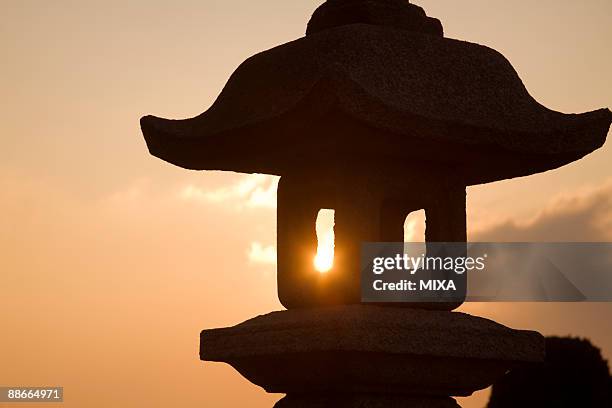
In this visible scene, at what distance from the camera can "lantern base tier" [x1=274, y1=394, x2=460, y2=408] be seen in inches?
317

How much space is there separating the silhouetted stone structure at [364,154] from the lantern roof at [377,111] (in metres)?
0.01

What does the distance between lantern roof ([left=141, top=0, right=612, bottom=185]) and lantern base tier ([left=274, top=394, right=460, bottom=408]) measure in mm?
1794

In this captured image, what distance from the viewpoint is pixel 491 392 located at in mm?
14891

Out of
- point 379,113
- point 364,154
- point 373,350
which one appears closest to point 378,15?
point 364,154

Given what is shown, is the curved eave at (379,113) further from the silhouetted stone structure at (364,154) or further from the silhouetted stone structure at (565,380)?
the silhouetted stone structure at (565,380)

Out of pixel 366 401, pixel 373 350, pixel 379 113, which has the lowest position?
pixel 366 401

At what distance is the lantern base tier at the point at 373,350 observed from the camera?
25.3 feet

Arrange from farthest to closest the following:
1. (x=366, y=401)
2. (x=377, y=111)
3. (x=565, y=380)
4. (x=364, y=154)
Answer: (x=565, y=380) → (x=364, y=154) → (x=366, y=401) → (x=377, y=111)

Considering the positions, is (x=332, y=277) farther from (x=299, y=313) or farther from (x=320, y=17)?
(x=320, y=17)

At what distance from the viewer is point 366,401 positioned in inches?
317

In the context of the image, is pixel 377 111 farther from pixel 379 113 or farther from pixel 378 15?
pixel 378 15

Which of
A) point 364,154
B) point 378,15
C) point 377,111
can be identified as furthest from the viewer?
point 378,15

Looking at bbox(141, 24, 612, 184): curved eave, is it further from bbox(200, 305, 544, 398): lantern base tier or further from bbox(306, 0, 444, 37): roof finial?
bbox(200, 305, 544, 398): lantern base tier

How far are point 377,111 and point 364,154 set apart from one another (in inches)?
30.2
